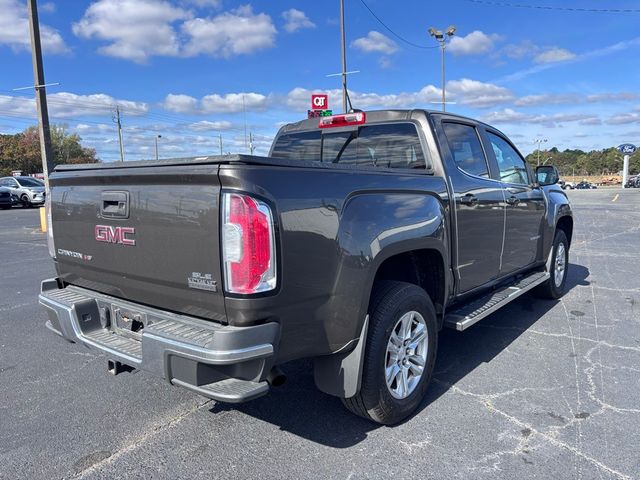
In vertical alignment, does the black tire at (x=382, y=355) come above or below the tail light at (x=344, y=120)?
below

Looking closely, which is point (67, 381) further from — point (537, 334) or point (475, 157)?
point (537, 334)

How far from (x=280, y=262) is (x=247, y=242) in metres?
0.19

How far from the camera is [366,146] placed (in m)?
4.26

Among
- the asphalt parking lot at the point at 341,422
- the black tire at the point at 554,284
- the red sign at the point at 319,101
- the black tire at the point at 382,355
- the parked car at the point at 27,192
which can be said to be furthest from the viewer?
the parked car at the point at 27,192

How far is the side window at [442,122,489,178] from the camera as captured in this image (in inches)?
163

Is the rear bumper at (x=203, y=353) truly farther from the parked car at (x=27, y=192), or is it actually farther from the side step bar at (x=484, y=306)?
the parked car at (x=27, y=192)

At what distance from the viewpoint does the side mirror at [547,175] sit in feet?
19.0

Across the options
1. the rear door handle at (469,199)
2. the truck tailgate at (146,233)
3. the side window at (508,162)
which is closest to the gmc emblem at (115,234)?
the truck tailgate at (146,233)

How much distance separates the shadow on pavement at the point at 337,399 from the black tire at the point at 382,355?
0.19m

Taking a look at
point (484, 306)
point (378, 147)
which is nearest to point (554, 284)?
point (484, 306)

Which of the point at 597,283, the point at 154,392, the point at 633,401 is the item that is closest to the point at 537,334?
the point at 633,401

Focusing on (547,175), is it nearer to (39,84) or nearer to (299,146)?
(299,146)

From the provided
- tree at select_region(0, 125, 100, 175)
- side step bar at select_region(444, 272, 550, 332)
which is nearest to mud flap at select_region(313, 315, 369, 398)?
side step bar at select_region(444, 272, 550, 332)

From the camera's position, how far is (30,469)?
2.74 m
